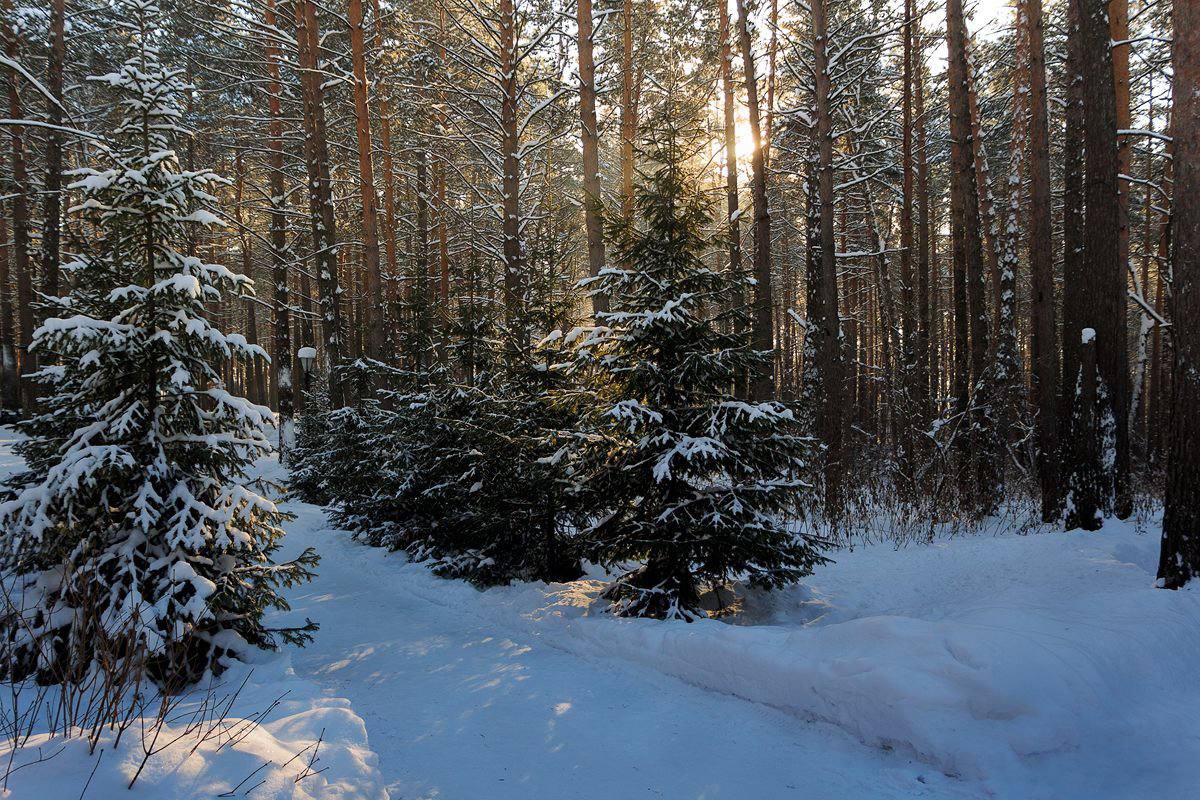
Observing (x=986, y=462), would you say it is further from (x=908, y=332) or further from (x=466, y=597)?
(x=466, y=597)

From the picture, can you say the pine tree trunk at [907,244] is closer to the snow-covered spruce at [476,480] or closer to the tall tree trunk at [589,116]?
the tall tree trunk at [589,116]

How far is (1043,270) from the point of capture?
10734 mm

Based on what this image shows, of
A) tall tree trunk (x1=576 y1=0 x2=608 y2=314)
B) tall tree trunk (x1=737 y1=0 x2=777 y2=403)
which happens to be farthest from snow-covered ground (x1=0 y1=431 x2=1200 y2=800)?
tall tree trunk (x1=737 y1=0 x2=777 y2=403)

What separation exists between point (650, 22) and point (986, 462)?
13186 millimetres

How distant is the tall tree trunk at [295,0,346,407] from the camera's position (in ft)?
49.6

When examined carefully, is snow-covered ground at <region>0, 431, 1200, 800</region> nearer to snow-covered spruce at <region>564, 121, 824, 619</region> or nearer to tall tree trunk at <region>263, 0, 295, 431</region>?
snow-covered spruce at <region>564, 121, 824, 619</region>

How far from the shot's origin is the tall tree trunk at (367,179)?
1360cm

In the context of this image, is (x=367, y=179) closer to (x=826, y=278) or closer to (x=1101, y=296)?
(x=826, y=278)

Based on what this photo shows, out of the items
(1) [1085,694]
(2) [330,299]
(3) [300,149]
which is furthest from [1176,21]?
(3) [300,149]

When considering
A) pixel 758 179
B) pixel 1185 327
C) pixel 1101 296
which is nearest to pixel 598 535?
pixel 1185 327

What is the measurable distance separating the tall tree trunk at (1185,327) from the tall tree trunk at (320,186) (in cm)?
1480

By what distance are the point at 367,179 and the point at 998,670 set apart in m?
14.4

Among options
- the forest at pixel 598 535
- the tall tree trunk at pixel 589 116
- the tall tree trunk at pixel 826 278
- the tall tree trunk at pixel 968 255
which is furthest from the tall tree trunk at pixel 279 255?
the tall tree trunk at pixel 968 255

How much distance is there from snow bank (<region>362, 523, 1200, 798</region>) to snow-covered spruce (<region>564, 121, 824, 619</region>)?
754mm
